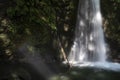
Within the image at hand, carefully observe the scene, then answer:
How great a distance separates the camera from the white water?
1362 cm

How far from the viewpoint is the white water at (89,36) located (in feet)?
44.7

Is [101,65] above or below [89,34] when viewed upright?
Result: below

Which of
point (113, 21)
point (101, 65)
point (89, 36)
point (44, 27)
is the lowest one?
point (101, 65)

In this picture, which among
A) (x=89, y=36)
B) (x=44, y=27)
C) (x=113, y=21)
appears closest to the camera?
(x=44, y=27)

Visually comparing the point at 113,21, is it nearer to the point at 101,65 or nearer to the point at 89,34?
the point at 89,34

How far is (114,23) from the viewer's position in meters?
13.8

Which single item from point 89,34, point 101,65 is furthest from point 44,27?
point 89,34

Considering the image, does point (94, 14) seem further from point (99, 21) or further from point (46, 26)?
point (46, 26)

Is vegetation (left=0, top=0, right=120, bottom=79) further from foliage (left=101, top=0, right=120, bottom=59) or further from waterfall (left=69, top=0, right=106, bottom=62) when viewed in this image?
waterfall (left=69, top=0, right=106, bottom=62)

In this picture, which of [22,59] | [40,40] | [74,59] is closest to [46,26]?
[40,40]

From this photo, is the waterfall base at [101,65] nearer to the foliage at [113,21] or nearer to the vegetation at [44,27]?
the vegetation at [44,27]

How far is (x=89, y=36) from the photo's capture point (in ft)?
45.9

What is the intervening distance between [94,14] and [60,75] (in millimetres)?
4514

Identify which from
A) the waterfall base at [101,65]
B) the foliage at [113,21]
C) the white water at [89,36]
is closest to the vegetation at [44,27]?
the foliage at [113,21]
